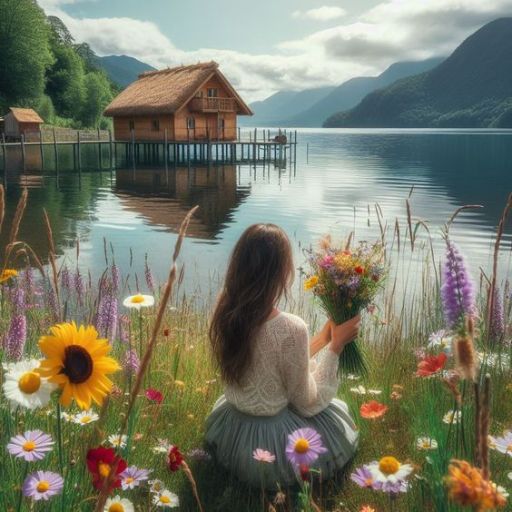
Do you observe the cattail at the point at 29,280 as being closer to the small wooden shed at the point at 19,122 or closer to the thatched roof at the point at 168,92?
the thatched roof at the point at 168,92

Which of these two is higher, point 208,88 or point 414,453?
point 208,88

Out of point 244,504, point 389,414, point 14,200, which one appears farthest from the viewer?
point 14,200

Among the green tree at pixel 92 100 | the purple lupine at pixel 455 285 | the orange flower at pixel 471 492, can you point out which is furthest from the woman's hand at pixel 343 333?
the green tree at pixel 92 100

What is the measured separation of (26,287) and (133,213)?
1900 centimetres

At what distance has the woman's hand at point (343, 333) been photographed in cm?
314

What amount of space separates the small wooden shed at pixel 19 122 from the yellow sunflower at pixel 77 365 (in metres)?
51.5

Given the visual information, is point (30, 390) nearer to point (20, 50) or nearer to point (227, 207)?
point (227, 207)

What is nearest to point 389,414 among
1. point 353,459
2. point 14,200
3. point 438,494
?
point 353,459

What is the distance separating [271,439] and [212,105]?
3880 cm

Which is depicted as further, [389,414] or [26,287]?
[26,287]

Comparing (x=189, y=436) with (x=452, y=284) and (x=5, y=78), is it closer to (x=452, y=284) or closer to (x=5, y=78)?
(x=452, y=284)

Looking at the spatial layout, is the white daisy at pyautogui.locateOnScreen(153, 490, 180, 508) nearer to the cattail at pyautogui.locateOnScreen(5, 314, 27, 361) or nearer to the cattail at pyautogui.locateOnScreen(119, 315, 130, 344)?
the cattail at pyautogui.locateOnScreen(5, 314, 27, 361)

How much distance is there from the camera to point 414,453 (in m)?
2.98

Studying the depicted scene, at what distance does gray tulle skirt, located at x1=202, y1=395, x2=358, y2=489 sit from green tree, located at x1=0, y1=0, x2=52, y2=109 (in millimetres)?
56835
